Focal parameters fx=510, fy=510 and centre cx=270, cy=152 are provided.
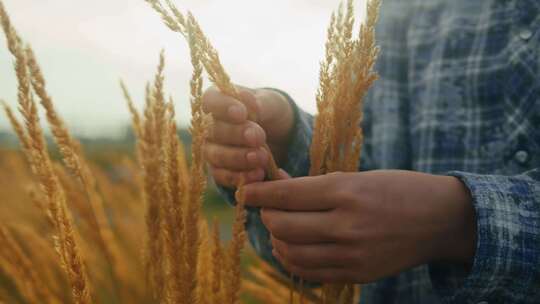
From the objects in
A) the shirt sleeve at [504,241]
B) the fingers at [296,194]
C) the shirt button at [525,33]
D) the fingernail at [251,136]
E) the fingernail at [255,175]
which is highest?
the shirt button at [525,33]

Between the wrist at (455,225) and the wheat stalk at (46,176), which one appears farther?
the wrist at (455,225)

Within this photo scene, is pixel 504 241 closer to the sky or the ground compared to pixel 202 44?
closer to the ground

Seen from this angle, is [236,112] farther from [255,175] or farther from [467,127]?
[467,127]

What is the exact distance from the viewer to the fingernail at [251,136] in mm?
746

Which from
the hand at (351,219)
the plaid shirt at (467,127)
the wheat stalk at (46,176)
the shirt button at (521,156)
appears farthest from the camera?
the shirt button at (521,156)

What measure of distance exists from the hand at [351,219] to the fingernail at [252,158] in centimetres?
3

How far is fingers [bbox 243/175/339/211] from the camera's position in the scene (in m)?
0.71

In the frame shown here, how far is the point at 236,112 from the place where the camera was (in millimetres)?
750

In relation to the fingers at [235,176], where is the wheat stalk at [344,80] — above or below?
above

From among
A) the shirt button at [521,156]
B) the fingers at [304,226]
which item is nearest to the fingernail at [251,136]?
the fingers at [304,226]

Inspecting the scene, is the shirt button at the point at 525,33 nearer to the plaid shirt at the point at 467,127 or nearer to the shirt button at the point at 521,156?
the plaid shirt at the point at 467,127

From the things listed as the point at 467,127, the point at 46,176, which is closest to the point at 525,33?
the point at 467,127

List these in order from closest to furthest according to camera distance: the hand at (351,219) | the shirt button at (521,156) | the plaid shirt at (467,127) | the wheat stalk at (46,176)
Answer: the wheat stalk at (46,176) < the hand at (351,219) < the plaid shirt at (467,127) < the shirt button at (521,156)

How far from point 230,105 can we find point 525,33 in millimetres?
807
